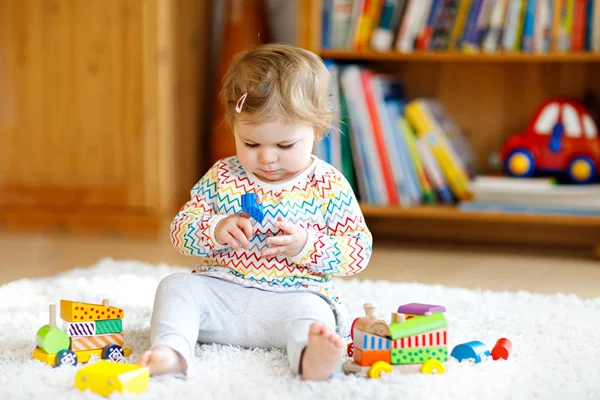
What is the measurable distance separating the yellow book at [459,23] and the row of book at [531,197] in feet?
1.13

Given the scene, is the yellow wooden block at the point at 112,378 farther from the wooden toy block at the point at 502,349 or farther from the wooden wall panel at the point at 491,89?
the wooden wall panel at the point at 491,89

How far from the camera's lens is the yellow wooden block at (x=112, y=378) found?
0.91 meters

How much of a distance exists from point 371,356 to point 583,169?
1198 millimetres

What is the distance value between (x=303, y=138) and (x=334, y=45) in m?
1.06

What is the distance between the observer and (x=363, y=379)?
99 centimetres

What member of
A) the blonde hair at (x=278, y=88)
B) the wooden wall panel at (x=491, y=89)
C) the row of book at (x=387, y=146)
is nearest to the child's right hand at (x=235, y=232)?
the blonde hair at (x=278, y=88)

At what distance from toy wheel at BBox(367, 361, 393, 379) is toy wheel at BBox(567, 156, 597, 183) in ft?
3.93

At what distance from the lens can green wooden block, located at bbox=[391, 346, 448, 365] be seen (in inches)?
40.3

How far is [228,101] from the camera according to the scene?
1.17m

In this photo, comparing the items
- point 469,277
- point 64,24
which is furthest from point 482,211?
point 64,24

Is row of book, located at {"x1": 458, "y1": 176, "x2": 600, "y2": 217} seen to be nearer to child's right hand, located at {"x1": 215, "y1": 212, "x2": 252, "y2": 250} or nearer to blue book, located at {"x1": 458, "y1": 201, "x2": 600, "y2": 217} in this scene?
blue book, located at {"x1": 458, "y1": 201, "x2": 600, "y2": 217}

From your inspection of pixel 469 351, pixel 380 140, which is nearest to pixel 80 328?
pixel 469 351

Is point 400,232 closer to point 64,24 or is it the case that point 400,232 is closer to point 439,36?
point 439,36

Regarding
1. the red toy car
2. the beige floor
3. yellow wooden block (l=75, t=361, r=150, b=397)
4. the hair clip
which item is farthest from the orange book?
yellow wooden block (l=75, t=361, r=150, b=397)
